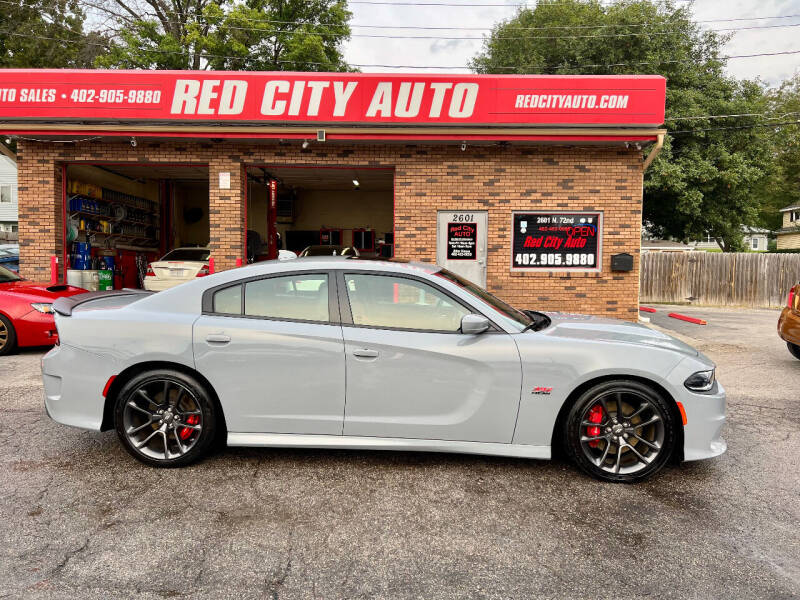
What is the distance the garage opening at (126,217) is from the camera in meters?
11.7

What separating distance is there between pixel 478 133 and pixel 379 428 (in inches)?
296

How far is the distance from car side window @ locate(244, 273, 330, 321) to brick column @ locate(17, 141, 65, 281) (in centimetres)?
902

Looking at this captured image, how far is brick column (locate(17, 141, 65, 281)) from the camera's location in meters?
10.5

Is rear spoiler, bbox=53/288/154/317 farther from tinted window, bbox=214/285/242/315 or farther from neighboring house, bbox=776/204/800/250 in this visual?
neighboring house, bbox=776/204/800/250

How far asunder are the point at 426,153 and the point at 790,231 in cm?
3846

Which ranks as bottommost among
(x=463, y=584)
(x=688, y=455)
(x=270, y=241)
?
(x=463, y=584)

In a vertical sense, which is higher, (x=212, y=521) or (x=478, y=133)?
(x=478, y=133)

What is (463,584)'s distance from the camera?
2.42m

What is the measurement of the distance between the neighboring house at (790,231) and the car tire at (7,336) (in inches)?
1661

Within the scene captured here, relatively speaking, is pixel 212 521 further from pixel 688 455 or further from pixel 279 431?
pixel 688 455

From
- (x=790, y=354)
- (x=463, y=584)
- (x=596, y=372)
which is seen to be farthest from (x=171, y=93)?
(x=790, y=354)

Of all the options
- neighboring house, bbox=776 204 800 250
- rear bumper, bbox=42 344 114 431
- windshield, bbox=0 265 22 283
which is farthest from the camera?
neighboring house, bbox=776 204 800 250

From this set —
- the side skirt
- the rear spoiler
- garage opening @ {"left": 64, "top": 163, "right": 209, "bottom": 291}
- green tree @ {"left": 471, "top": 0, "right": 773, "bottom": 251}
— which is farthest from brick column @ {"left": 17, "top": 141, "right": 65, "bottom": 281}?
green tree @ {"left": 471, "top": 0, "right": 773, "bottom": 251}

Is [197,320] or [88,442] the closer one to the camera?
[197,320]
